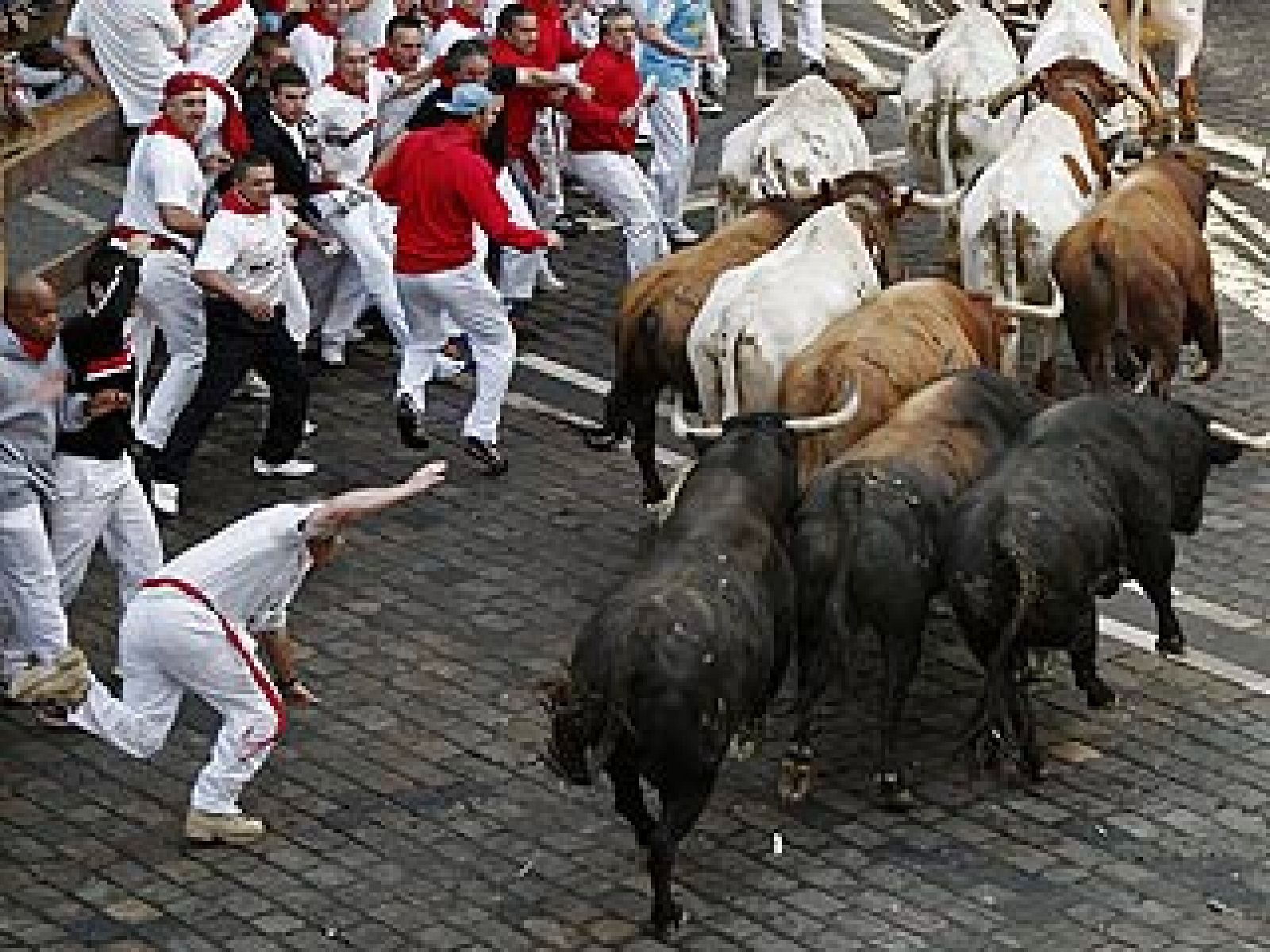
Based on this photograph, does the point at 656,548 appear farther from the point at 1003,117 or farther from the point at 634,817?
the point at 1003,117

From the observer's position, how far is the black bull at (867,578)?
1330 centimetres

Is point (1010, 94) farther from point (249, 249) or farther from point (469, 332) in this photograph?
point (249, 249)

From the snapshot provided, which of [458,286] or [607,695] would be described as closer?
[607,695]

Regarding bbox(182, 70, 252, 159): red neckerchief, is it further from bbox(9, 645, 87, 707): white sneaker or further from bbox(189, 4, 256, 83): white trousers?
bbox(9, 645, 87, 707): white sneaker

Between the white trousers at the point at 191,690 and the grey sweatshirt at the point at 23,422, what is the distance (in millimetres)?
1072

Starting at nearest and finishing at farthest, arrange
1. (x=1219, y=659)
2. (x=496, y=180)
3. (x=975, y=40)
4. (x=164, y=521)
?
(x=1219, y=659)
(x=164, y=521)
(x=496, y=180)
(x=975, y=40)

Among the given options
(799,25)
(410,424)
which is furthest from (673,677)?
(799,25)

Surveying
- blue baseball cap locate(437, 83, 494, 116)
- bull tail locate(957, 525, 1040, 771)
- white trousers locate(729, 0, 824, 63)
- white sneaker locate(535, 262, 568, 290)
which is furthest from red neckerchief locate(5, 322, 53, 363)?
white trousers locate(729, 0, 824, 63)

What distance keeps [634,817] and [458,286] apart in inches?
201

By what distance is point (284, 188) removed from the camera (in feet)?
56.4

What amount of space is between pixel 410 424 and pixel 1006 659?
474 centimetres

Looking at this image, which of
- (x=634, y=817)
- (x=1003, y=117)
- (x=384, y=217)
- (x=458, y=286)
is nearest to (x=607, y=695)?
(x=634, y=817)

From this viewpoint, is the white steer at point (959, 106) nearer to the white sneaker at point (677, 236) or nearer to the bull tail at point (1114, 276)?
the white sneaker at point (677, 236)

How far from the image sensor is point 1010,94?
18.3 m
